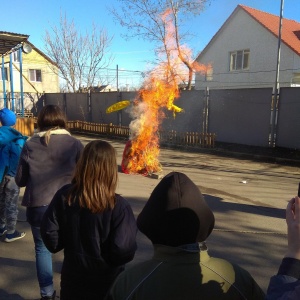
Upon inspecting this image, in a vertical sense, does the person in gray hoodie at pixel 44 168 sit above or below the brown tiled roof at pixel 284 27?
below

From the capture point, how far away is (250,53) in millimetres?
23375

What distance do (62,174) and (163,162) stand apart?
844 cm

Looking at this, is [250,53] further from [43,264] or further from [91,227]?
[91,227]

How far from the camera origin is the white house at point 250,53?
71.5ft

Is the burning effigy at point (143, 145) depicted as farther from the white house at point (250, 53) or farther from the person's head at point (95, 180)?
the white house at point (250, 53)

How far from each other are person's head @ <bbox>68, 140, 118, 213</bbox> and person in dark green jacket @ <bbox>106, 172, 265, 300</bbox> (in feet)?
2.28

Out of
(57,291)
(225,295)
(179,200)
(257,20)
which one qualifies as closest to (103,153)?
(179,200)

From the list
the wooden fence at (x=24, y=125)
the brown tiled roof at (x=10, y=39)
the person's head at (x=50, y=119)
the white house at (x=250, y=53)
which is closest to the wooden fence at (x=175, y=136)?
the wooden fence at (x=24, y=125)

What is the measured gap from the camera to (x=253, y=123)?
1370 centimetres

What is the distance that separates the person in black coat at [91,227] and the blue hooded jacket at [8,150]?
2.18 meters

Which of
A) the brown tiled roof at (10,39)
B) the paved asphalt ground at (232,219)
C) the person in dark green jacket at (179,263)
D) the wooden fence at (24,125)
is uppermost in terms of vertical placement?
the brown tiled roof at (10,39)

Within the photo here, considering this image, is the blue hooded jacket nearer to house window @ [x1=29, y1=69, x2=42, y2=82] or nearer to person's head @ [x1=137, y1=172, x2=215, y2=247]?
person's head @ [x1=137, y1=172, x2=215, y2=247]

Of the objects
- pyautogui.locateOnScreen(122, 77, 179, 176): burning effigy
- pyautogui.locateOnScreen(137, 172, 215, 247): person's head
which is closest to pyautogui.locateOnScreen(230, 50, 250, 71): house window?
pyautogui.locateOnScreen(122, 77, 179, 176): burning effigy

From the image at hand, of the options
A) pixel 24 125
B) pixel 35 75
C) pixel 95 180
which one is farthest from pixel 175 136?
pixel 35 75
